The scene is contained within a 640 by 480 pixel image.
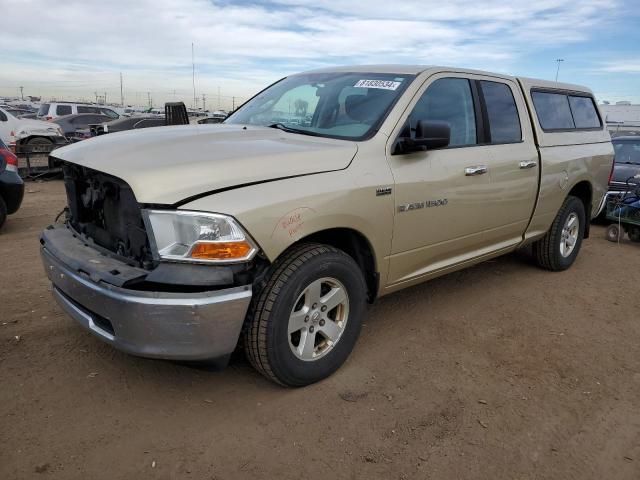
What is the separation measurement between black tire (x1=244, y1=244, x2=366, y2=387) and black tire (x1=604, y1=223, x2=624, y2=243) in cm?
562

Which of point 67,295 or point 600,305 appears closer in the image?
point 67,295

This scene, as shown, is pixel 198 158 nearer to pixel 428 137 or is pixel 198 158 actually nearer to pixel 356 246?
pixel 356 246

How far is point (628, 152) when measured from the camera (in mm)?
9469

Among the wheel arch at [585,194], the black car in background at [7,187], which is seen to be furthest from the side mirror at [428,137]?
the black car in background at [7,187]

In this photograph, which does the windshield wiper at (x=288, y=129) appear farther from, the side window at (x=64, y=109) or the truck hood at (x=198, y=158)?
the side window at (x=64, y=109)

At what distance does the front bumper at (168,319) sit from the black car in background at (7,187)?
475cm

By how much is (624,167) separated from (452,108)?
6.70 m

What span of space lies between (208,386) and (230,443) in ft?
1.84

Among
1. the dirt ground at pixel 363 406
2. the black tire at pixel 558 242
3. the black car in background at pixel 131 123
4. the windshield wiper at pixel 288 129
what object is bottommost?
the dirt ground at pixel 363 406

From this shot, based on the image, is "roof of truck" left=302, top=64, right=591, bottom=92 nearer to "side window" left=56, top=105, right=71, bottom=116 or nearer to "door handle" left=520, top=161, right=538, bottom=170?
"door handle" left=520, top=161, right=538, bottom=170

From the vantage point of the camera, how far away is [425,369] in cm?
334

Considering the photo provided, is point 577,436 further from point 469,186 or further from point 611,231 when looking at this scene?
point 611,231

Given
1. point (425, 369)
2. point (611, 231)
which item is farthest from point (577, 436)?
point (611, 231)

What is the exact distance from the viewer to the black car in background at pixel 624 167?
8.35 m
